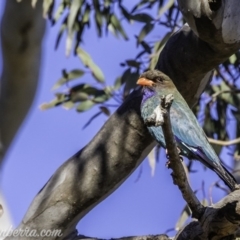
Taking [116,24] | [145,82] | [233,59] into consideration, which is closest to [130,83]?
[233,59]

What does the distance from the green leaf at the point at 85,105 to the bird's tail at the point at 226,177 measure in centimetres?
206

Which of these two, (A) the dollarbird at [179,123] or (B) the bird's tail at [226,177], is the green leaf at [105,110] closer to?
(A) the dollarbird at [179,123]

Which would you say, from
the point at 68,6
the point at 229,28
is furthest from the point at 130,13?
the point at 229,28

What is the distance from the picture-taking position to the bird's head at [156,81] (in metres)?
2.89

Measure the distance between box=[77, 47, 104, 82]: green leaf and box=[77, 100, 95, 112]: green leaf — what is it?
0.50 ft

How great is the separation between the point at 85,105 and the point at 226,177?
222cm

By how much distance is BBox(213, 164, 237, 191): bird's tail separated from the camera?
8.20ft

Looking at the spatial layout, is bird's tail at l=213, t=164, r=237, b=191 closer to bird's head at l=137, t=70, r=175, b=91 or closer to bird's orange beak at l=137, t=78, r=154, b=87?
bird's head at l=137, t=70, r=175, b=91

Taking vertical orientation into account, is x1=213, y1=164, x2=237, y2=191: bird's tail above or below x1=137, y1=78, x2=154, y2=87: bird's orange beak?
below

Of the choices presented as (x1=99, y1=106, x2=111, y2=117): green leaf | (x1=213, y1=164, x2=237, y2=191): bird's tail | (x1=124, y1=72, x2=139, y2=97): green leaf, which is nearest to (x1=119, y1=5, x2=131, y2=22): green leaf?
(x1=124, y1=72, x2=139, y2=97): green leaf

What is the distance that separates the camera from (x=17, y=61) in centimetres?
397

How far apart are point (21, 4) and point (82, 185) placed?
1324 mm

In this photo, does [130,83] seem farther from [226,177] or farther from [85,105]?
[226,177]

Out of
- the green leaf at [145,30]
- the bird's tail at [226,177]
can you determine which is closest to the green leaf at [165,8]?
the green leaf at [145,30]
